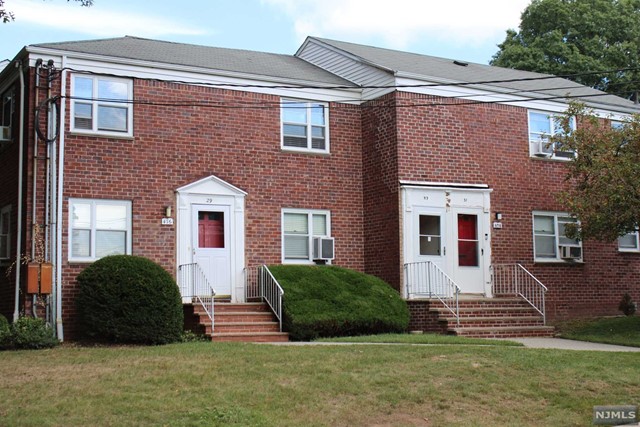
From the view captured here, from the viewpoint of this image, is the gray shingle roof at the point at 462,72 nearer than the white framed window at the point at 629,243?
Yes

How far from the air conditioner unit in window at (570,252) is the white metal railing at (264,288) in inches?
319

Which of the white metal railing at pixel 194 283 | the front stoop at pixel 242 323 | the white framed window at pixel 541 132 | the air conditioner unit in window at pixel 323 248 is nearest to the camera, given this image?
the front stoop at pixel 242 323

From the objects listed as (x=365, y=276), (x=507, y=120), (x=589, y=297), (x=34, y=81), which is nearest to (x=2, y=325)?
(x=34, y=81)

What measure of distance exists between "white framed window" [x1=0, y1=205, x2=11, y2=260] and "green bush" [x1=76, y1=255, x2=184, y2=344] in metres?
3.48

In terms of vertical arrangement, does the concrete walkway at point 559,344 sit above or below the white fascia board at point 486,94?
below

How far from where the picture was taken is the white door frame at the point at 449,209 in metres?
20.0

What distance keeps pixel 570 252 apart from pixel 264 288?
27.4ft

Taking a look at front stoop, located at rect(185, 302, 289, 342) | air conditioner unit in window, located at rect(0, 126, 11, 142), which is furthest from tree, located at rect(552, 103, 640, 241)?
air conditioner unit in window, located at rect(0, 126, 11, 142)

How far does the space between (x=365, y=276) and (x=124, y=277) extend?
5.57m

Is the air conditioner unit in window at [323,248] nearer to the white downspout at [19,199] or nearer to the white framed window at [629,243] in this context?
the white downspout at [19,199]

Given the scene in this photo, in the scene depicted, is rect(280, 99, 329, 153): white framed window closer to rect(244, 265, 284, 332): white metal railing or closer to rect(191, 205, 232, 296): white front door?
rect(191, 205, 232, 296): white front door

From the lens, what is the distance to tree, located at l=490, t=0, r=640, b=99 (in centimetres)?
3994


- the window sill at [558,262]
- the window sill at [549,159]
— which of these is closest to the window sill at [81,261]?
the window sill at [558,262]

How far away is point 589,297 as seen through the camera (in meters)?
22.2
